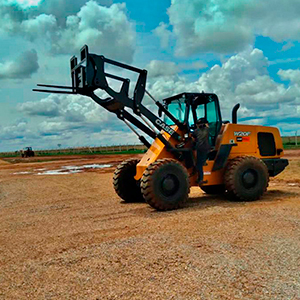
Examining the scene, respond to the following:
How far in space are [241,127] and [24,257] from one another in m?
6.70

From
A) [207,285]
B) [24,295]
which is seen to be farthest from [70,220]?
[207,285]

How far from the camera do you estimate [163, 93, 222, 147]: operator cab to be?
9015mm

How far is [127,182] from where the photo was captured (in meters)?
9.39

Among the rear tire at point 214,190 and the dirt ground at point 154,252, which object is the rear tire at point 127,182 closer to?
the dirt ground at point 154,252

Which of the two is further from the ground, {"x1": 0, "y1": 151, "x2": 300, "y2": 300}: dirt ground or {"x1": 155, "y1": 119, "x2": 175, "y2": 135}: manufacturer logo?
{"x1": 155, "y1": 119, "x2": 175, "y2": 135}: manufacturer logo

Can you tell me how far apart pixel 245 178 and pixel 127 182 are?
3.10 metres

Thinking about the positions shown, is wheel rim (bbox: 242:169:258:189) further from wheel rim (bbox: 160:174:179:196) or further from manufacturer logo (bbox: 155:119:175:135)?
manufacturer logo (bbox: 155:119:175:135)

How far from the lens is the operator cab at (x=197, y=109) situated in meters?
9.01

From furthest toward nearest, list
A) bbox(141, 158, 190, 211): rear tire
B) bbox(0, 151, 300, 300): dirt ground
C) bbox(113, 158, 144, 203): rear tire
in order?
1. bbox(113, 158, 144, 203): rear tire
2. bbox(141, 158, 190, 211): rear tire
3. bbox(0, 151, 300, 300): dirt ground

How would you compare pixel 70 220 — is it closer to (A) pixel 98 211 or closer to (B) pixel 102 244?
(A) pixel 98 211

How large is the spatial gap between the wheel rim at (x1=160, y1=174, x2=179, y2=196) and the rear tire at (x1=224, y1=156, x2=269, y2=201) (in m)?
1.66

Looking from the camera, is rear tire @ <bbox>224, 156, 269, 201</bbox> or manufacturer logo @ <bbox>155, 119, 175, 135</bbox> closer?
manufacturer logo @ <bbox>155, 119, 175, 135</bbox>

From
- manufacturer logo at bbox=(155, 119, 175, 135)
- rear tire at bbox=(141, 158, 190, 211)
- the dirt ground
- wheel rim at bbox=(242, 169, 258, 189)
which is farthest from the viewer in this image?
wheel rim at bbox=(242, 169, 258, 189)

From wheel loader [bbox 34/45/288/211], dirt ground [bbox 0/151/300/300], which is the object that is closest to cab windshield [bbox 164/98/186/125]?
wheel loader [bbox 34/45/288/211]
